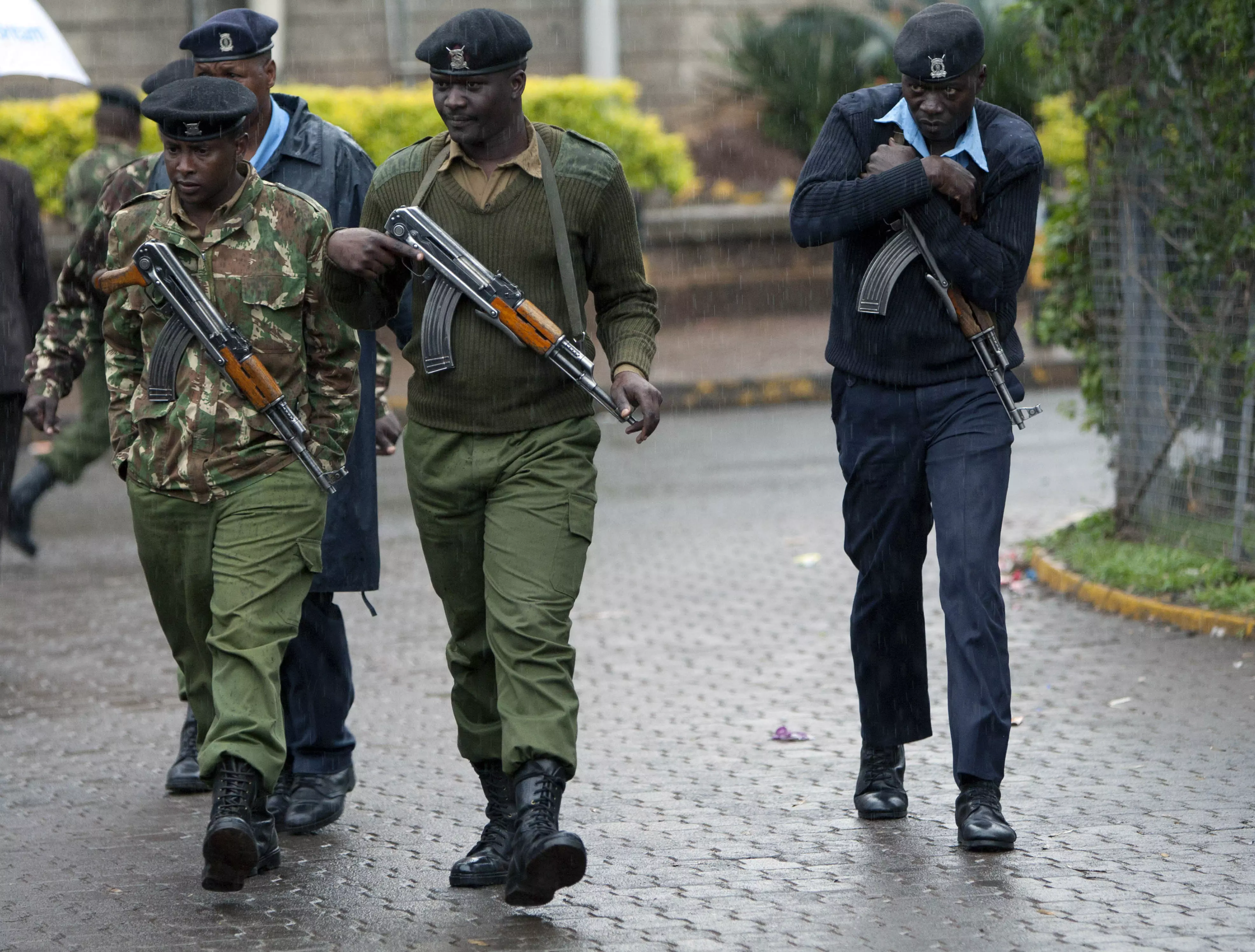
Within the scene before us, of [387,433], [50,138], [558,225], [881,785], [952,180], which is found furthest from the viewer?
[50,138]

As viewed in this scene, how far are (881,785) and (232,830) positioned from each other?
179 centimetres

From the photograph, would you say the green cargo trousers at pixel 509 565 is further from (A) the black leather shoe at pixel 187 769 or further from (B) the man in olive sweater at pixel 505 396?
(A) the black leather shoe at pixel 187 769

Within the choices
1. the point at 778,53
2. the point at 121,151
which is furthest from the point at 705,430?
the point at 778,53

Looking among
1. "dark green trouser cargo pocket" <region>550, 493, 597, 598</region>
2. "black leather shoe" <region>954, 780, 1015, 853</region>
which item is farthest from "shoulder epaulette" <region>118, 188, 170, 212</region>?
"black leather shoe" <region>954, 780, 1015, 853</region>

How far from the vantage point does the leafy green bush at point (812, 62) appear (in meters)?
20.3

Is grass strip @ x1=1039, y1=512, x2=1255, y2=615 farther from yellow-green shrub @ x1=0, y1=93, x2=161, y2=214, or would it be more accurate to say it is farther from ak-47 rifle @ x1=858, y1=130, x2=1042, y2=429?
yellow-green shrub @ x1=0, y1=93, x2=161, y2=214

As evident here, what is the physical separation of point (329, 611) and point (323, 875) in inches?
35.9

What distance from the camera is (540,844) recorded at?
4.34 meters

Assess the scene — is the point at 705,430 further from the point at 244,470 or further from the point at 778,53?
the point at 244,470

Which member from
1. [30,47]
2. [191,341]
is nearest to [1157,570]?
[191,341]

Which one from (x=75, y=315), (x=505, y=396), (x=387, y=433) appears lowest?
(x=387, y=433)

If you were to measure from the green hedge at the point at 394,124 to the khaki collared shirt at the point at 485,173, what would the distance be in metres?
12.3

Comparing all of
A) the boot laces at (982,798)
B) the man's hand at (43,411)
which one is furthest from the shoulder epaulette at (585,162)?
the boot laces at (982,798)

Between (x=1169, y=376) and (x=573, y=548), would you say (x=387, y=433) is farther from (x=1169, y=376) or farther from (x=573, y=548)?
(x=1169, y=376)
